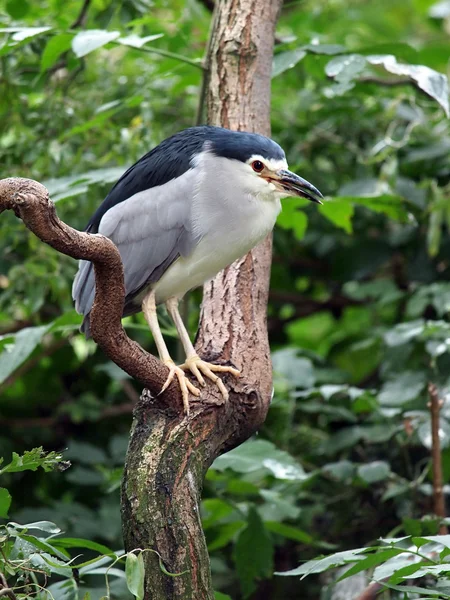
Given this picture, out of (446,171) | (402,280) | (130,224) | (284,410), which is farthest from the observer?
(402,280)

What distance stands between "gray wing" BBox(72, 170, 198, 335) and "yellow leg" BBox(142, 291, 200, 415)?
52 millimetres

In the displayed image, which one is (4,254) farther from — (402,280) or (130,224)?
(402,280)

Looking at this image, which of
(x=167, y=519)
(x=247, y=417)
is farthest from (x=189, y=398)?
(x=167, y=519)

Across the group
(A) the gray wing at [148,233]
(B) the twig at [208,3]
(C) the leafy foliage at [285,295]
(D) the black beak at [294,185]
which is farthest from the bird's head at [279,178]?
(B) the twig at [208,3]

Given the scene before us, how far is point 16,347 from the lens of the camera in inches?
112

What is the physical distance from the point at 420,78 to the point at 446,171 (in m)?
1.27

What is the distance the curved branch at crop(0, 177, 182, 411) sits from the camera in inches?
67.4

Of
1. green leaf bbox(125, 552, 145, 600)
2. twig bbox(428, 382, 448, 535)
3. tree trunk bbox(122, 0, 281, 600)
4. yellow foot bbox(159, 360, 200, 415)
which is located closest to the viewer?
green leaf bbox(125, 552, 145, 600)

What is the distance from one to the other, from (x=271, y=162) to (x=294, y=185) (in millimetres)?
98

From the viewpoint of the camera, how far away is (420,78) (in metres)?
2.92

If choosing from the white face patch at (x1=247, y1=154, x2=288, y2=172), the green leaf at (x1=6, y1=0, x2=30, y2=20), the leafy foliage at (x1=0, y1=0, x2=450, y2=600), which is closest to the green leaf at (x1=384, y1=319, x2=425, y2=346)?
the leafy foliage at (x1=0, y1=0, x2=450, y2=600)

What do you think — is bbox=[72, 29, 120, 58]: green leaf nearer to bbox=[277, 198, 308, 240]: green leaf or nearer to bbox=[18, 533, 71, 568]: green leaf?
bbox=[277, 198, 308, 240]: green leaf

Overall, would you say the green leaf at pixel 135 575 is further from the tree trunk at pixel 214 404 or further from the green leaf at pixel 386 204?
the green leaf at pixel 386 204

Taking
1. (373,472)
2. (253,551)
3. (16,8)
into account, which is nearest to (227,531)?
(253,551)
